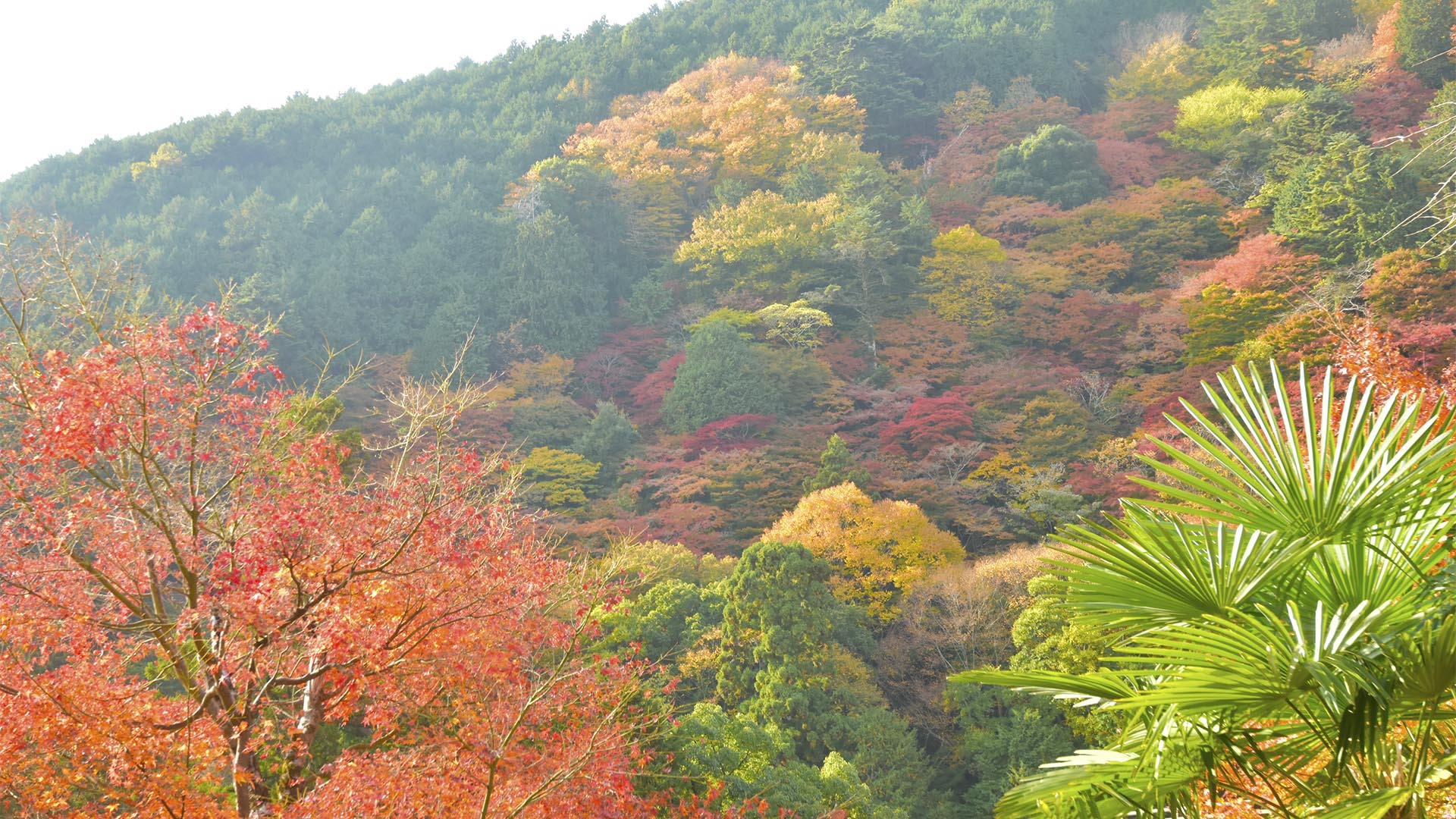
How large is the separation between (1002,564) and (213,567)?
10.7 metres

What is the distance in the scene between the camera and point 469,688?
721 centimetres

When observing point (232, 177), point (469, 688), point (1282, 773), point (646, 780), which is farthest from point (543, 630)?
point (232, 177)

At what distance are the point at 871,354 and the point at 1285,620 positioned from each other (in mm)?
20033

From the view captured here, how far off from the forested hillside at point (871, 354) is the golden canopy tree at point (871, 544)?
68 millimetres

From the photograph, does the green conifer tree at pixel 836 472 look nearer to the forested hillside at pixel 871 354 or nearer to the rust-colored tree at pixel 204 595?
the forested hillside at pixel 871 354

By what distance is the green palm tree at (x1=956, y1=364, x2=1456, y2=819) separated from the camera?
6.67 feet

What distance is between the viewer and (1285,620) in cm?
251

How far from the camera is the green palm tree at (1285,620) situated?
6.67ft

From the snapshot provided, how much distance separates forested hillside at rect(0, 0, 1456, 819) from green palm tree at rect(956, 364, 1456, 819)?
18mm

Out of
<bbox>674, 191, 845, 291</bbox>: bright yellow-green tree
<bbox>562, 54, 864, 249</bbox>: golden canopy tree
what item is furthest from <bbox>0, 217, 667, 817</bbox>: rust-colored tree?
<bbox>562, 54, 864, 249</bbox>: golden canopy tree

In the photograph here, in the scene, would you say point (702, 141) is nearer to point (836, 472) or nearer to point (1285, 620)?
point (836, 472)

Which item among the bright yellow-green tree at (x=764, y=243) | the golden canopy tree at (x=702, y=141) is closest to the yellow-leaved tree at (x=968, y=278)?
the bright yellow-green tree at (x=764, y=243)

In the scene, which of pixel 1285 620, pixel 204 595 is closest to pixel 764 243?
pixel 204 595

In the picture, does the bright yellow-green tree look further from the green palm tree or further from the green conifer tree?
the green palm tree
